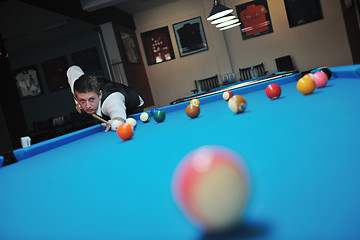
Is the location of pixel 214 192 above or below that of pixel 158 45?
below

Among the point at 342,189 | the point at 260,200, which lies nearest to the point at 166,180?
the point at 260,200

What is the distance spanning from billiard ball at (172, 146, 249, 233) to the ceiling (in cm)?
605

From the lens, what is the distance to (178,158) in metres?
1.07

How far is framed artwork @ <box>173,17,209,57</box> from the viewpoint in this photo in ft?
27.7

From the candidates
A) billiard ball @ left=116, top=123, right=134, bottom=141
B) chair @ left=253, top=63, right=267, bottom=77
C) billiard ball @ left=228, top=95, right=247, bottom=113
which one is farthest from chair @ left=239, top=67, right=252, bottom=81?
billiard ball @ left=116, top=123, right=134, bottom=141

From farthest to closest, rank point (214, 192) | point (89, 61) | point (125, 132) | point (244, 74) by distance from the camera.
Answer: point (89, 61), point (244, 74), point (125, 132), point (214, 192)

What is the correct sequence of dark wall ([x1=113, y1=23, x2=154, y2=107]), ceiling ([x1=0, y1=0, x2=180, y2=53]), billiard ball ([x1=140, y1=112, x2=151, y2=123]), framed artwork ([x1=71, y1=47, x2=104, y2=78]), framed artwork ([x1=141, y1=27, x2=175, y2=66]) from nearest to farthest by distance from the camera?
billiard ball ([x1=140, y1=112, x2=151, y2=123]) → ceiling ([x1=0, y1=0, x2=180, y2=53]) → dark wall ([x1=113, y1=23, x2=154, y2=107]) → framed artwork ([x1=141, y1=27, x2=175, y2=66]) → framed artwork ([x1=71, y1=47, x2=104, y2=78])

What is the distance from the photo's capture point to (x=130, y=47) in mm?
8227

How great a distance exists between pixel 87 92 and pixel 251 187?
99.6 inches

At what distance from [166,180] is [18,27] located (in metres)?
7.84

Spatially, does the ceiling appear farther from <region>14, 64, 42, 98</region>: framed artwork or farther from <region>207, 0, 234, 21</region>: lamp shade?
<region>207, 0, 234, 21</region>: lamp shade

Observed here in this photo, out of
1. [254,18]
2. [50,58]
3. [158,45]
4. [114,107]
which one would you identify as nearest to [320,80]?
[114,107]

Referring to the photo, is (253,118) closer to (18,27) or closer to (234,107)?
(234,107)

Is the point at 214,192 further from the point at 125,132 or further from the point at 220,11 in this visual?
the point at 220,11
